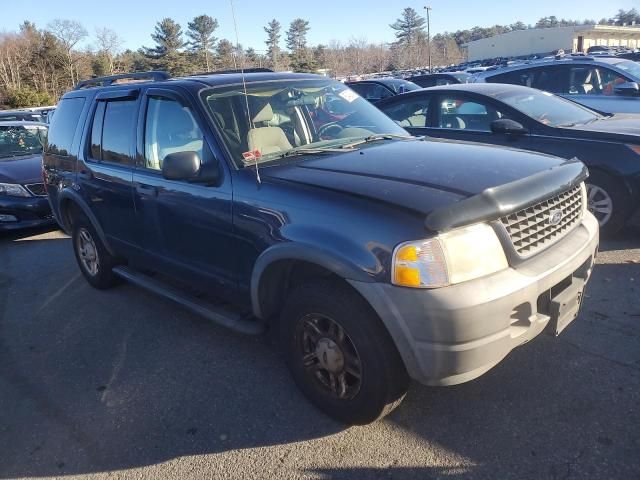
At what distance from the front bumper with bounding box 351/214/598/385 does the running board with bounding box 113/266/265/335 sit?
1076 millimetres

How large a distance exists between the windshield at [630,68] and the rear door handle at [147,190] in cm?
847

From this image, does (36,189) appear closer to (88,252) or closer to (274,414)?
(88,252)

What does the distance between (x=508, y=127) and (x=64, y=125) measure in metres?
4.44

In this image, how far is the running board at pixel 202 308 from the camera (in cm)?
333

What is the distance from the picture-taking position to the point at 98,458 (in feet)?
9.22

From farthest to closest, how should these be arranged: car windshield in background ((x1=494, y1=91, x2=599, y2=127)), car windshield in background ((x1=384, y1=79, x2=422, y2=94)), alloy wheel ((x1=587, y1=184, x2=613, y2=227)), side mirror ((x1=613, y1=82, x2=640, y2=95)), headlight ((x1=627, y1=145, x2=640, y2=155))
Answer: car windshield in background ((x1=384, y1=79, x2=422, y2=94)) → side mirror ((x1=613, y1=82, x2=640, y2=95)) → car windshield in background ((x1=494, y1=91, x2=599, y2=127)) → alloy wheel ((x1=587, y1=184, x2=613, y2=227)) → headlight ((x1=627, y1=145, x2=640, y2=155))

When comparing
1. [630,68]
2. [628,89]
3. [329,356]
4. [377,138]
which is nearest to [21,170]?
[377,138]

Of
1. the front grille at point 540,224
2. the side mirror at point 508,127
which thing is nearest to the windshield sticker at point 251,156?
the front grille at point 540,224

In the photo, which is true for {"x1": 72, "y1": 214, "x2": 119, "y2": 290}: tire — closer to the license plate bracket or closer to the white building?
the license plate bracket

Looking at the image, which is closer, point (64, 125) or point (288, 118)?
point (288, 118)

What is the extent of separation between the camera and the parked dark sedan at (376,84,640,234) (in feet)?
16.8

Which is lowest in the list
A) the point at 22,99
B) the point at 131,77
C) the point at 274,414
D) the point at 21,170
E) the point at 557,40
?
the point at 274,414

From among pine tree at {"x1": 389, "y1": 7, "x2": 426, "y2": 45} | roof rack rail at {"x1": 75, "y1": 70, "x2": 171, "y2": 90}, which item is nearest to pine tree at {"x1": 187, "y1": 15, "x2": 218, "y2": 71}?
roof rack rail at {"x1": 75, "y1": 70, "x2": 171, "y2": 90}

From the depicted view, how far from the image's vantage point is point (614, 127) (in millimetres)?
5496
